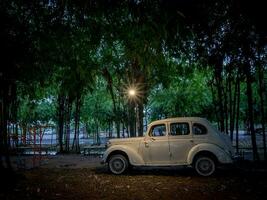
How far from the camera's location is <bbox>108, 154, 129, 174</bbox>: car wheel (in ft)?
43.6

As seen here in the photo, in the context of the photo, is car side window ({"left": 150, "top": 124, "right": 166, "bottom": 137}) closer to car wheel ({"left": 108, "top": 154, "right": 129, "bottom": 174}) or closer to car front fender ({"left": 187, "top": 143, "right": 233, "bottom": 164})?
car front fender ({"left": 187, "top": 143, "right": 233, "bottom": 164})

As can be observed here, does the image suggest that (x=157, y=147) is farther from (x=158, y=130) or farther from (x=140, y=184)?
(x=140, y=184)

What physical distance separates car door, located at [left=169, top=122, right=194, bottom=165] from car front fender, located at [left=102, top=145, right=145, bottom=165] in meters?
1.25

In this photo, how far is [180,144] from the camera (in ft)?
41.3

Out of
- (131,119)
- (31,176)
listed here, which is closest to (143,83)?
(131,119)

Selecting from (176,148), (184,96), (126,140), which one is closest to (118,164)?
(126,140)

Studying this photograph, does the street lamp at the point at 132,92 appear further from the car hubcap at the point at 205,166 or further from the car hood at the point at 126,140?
the car hubcap at the point at 205,166

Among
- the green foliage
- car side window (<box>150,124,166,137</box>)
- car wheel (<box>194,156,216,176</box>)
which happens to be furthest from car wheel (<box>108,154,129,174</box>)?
the green foliage

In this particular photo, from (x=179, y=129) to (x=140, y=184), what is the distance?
2866 millimetres

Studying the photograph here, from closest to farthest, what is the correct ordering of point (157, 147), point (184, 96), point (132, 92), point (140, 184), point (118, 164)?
1. point (140, 184)
2. point (157, 147)
3. point (118, 164)
4. point (132, 92)
5. point (184, 96)

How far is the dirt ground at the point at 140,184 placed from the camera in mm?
9281

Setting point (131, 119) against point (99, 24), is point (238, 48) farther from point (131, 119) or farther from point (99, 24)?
point (131, 119)

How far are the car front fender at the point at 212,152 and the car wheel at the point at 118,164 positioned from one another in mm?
2450

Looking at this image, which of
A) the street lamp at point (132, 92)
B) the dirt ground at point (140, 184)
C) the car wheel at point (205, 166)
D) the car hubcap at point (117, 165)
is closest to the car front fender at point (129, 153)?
the car hubcap at point (117, 165)
